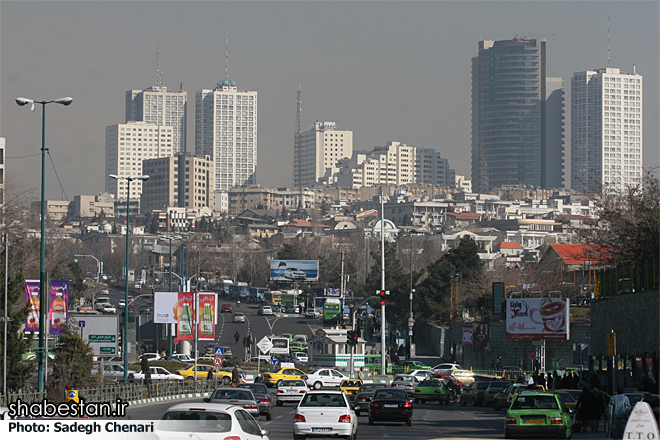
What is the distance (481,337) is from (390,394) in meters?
35.3

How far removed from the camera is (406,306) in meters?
84.6

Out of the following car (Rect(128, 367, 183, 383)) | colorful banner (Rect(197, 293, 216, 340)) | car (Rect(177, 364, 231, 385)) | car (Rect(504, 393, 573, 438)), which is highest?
car (Rect(504, 393, 573, 438))

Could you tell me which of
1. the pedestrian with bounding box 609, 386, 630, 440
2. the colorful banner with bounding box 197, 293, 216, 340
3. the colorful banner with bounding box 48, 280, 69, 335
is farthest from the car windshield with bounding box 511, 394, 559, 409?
the colorful banner with bounding box 197, 293, 216, 340

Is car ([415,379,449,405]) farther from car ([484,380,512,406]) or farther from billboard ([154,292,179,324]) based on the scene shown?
billboard ([154,292,179,324])

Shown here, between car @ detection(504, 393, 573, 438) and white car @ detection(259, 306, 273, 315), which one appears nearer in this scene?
car @ detection(504, 393, 573, 438)

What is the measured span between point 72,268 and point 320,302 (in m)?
32.3

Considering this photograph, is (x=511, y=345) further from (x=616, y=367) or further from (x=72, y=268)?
(x=72, y=268)

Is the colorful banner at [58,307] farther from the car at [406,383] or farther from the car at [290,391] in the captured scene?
the car at [406,383]

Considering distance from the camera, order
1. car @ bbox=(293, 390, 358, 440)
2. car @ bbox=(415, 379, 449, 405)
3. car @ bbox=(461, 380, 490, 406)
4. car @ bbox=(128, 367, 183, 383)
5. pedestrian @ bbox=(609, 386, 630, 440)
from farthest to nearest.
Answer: car @ bbox=(128, 367, 183, 383), car @ bbox=(415, 379, 449, 405), car @ bbox=(461, 380, 490, 406), car @ bbox=(293, 390, 358, 440), pedestrian @ bbox=(609, 386, 630, 440)

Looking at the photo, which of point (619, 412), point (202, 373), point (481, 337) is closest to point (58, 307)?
→ point (202, 373)

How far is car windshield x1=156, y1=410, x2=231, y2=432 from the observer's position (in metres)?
14.1

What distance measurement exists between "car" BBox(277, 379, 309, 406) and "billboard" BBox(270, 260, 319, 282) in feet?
237

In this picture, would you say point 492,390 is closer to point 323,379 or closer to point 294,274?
point 323,379

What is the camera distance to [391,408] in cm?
2675
